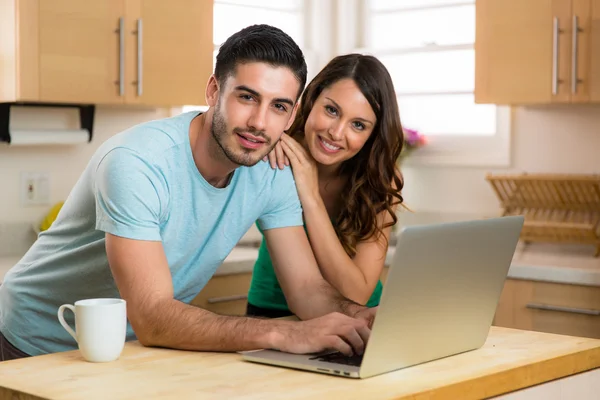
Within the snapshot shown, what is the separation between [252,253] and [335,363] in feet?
7.13

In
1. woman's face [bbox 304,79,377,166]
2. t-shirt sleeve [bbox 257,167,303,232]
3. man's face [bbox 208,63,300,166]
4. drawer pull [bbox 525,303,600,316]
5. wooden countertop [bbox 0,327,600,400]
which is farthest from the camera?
drawer pull [bbox 525,303,600,316]

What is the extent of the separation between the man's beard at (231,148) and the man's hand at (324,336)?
0.43 meters

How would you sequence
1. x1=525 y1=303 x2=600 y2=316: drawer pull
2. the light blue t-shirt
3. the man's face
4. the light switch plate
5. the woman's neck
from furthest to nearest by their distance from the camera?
the light switch plate → x1=525 y1=303 x2=600 y2=316: drawer pull → the woman's neck → the man's face → the light blue t-shirt

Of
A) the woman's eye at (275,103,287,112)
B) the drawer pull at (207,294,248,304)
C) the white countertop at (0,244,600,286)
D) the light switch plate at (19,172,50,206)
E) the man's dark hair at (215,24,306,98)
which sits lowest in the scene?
the drawer pull at (207,294,248,304)

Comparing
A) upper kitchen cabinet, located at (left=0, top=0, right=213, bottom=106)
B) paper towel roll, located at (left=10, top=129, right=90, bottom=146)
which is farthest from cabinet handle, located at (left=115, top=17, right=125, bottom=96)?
paper towel roll, located at (left=10, top=129, right=90, bottom=146)

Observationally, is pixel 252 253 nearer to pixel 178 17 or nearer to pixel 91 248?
pixel 178 17

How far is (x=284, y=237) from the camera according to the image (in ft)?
6.88

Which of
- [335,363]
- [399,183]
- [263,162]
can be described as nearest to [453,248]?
[335,363]

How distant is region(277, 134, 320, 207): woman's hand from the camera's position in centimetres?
230

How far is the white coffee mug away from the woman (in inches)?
34.9

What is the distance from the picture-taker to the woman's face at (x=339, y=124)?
2420 mm

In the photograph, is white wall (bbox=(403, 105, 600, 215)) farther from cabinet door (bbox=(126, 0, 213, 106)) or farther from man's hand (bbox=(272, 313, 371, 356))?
man's hand (bbox=(272, 313, 371, 356))

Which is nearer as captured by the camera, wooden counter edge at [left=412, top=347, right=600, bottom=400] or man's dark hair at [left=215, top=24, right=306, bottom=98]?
wooden counter edge at [left=412, top=347, right=600, bottom=400]

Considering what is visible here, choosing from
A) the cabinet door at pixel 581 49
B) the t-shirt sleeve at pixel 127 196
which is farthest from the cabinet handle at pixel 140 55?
the t-shirt sleeve at pixel 127 196
